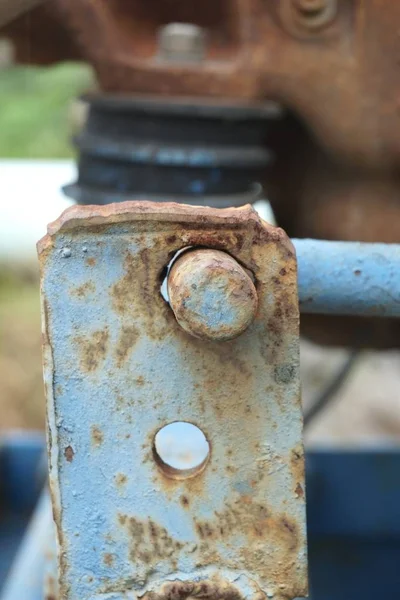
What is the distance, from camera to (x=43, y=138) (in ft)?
13.5

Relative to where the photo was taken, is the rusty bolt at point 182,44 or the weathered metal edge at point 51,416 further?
the rusty bolt at point 182,44

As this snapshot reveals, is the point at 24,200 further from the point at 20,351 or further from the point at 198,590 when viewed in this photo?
the point at 198,590

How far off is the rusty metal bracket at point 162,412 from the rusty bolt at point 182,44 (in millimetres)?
425

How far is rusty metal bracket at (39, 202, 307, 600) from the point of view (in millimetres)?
409

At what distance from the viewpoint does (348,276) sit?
1.61 feet

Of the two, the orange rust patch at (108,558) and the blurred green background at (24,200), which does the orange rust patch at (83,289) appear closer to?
the orange rust patch at (108,558)

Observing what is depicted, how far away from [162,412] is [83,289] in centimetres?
8

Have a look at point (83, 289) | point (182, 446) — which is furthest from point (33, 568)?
point (83, 289)

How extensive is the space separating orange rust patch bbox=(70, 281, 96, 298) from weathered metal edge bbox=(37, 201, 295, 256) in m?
0.03

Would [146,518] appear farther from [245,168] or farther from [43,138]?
[43,138]

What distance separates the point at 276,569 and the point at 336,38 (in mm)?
518

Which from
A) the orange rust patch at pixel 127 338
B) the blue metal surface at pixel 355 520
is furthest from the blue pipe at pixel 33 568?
the orange rust patch at pixel 127 338

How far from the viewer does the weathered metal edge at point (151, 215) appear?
1.30ft

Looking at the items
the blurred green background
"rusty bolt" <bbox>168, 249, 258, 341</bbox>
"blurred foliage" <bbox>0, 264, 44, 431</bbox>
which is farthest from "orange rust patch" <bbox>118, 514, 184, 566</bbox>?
"blurred foliage" <bbox>0, 264, 44, 431</bbox>
